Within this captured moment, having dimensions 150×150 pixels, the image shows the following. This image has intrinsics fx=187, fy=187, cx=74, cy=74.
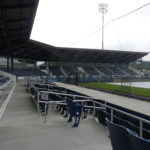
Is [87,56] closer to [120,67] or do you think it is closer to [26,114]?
[120,67]

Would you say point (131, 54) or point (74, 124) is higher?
point (131, 54)

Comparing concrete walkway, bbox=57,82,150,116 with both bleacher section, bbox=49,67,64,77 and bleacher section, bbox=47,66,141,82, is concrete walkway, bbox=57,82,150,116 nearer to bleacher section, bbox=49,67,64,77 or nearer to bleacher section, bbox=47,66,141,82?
bleacher section, bbox=47,66,141,82

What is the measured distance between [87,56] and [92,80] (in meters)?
6.32

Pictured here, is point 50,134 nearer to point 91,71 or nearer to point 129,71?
point 91,71

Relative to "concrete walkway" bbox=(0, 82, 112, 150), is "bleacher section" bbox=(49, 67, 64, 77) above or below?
above

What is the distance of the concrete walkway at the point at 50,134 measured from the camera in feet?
11.6

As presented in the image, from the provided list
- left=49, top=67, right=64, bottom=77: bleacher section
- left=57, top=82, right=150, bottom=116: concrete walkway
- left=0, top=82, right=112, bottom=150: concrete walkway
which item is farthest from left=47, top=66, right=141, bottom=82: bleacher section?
left=0, top=82, right=112, bottom=150: concrete walkway

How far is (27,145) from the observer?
3.56 metres

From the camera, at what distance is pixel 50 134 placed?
4191 millimetres

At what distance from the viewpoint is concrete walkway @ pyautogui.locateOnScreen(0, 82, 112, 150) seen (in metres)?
3.54

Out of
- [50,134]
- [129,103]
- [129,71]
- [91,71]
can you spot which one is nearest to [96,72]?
[91,71]

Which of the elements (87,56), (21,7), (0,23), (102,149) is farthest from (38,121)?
(87,56)

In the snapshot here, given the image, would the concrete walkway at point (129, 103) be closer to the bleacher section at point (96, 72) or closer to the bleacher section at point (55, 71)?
the bleacher section at point (96, 72)

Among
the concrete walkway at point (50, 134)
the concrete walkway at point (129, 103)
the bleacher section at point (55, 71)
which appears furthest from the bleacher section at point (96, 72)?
the concrete walkway at point (50, 134)
